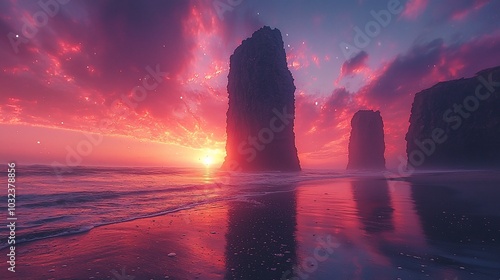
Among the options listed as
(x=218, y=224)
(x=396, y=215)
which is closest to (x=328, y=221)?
(x=396, y=215)

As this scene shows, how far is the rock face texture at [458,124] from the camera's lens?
57031mm

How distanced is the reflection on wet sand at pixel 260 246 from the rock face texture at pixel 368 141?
112 m

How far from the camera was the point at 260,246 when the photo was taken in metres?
5.20

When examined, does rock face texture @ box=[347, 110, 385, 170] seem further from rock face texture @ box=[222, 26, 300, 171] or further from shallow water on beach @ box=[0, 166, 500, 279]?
shallow water on beach @ box=[0, 166, 500, 279]

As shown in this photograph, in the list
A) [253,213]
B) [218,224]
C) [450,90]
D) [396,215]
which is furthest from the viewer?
[450,90]

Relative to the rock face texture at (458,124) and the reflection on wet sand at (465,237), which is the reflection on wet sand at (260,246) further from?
the rock face texture at (458,124)

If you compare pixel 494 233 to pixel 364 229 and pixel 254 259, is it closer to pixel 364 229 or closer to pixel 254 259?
pixel 364 229

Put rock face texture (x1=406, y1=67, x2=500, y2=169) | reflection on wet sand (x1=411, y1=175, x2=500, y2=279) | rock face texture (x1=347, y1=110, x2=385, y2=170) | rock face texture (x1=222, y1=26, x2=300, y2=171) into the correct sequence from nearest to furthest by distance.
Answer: reflection on wet sand (x1=411, y1=175, x2=500, y2=279) → rock face texture (x1=406, y1=67, x2=500, y2=169) → rock face texture (x1=222, y1=26, x2=300, y2=171) → rock face texture (x1=347, y1=110, x2=385, y2=170)

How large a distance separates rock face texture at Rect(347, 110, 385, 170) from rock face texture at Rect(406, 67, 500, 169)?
104ft

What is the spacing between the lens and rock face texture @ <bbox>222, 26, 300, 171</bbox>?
6169 centimetres

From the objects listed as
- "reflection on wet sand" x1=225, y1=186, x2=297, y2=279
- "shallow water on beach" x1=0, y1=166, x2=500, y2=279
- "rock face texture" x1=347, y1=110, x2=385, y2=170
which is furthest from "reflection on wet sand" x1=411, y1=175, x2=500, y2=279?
"rock face texture" x1=347, y1=110, x2=385, y2=170

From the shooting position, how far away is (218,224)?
7527 millimetres

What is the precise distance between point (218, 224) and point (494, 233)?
294 inches

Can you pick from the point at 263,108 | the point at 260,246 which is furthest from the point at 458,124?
the point at 260,246
